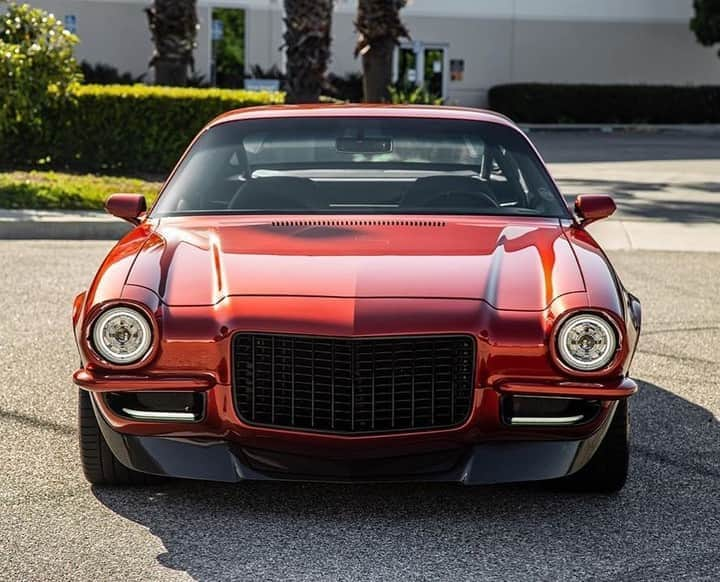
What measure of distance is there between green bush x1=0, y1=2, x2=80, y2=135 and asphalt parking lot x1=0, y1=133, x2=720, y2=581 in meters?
10.4

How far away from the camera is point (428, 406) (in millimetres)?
4602

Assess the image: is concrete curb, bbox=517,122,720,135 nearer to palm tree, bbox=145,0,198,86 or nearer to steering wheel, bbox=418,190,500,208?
palm tree, bbox=145,0,198,86

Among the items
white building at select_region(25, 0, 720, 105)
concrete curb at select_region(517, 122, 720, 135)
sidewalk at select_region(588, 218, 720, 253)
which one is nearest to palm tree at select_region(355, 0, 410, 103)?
sidewalk at select_region(588, 218, 720, 253)

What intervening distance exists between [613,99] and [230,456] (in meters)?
35.3

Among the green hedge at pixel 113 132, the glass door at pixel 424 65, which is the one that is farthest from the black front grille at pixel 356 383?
the glass door at pixel 424 65

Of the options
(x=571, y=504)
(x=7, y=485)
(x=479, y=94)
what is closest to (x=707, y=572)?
(x=571, y=504)

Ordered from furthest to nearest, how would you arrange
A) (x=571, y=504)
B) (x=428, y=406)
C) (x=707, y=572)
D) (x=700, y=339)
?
(x=700, y=339), (x=571, y=504), (x=428, y=406), (x=707, y=572)

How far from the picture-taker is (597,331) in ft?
15.4

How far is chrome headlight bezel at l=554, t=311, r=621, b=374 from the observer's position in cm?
462

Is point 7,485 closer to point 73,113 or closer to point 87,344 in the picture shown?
point 87,344

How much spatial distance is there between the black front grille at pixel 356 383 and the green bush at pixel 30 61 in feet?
40.6

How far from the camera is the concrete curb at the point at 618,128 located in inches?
1446

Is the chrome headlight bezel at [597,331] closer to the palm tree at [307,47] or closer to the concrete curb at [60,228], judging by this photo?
the concrete curb at [60,228]

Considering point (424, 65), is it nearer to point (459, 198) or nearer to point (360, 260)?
point (459, 198)
